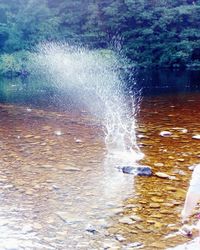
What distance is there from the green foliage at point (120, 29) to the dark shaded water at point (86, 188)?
72.8 feet

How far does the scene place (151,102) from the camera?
13477 millimetres

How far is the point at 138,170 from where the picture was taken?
230 inches

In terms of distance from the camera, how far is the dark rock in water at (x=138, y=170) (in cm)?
575

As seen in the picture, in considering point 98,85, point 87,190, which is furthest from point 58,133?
point 98,85

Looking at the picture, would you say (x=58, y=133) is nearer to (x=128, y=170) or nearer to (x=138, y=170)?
(x=128, y=170)

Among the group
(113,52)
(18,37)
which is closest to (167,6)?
(113,52)

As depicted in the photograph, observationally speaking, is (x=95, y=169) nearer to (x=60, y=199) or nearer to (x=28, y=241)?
(x=60, y=199)

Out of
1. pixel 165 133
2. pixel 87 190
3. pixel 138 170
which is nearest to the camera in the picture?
pixel 87 190

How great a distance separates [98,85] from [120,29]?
589 inches

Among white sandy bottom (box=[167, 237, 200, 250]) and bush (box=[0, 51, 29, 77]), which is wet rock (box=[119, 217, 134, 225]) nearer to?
white sandy bottom (box=[167, 237, 200, 250])

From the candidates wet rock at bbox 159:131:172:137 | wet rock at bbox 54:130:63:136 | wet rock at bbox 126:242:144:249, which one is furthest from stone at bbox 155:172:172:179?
wet rock at bbox 54:130:63:136

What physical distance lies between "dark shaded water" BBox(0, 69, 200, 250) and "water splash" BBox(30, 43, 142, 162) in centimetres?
31

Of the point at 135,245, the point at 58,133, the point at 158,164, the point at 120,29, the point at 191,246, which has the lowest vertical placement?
the point at 58,133

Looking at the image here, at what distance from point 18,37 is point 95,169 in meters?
29.4
